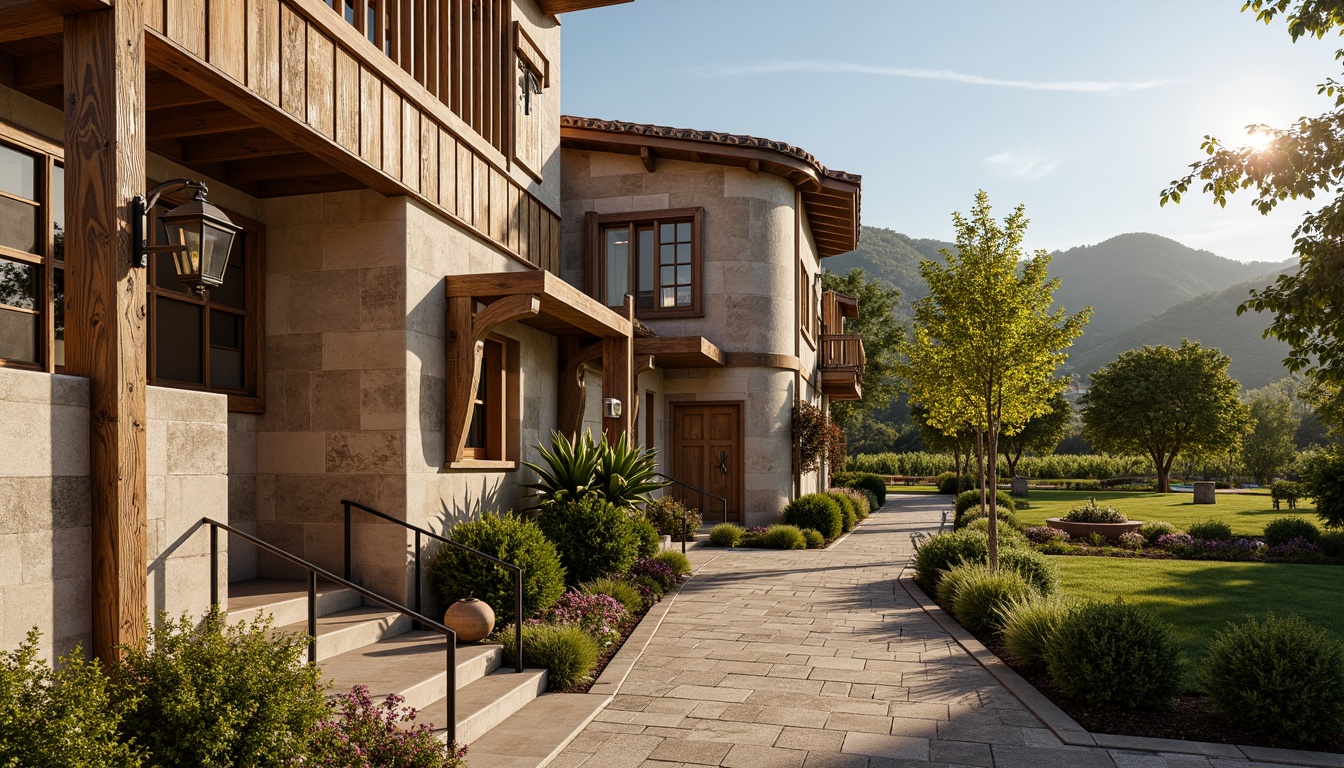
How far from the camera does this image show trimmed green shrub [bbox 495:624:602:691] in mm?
6840

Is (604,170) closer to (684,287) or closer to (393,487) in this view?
(684,287)

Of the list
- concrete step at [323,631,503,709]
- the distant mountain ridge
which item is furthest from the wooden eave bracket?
the distant mountain ridge

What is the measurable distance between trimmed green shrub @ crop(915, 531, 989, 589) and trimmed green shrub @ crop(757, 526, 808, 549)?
386 cm

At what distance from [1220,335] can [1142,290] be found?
35282 mm

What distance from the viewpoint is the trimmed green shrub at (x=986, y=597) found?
28.3ft

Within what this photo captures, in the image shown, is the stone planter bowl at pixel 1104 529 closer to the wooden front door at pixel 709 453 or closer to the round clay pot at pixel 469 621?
the wooden front door at pixel 709 453

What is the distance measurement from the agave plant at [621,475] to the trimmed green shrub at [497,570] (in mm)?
2340

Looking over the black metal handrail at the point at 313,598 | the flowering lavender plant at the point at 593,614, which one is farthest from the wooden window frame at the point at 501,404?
the black metal handrail at the point at 313,598

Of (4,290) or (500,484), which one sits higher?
(4,290)

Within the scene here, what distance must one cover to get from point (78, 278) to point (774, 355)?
45.8 feet

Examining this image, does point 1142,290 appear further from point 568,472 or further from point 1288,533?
point 568,472

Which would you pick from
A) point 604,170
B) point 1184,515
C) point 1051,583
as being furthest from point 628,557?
point 1184,515

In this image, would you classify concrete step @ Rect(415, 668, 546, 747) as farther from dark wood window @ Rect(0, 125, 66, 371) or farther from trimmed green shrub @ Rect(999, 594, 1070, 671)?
trimmed green shrub @ Rect(999, 594, 1070, 671)

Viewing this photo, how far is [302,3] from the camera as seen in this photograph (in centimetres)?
650
